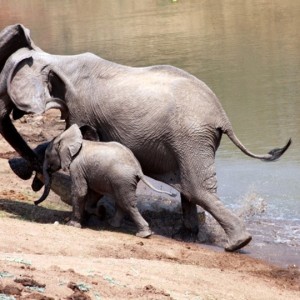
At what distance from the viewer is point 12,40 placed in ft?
33.8

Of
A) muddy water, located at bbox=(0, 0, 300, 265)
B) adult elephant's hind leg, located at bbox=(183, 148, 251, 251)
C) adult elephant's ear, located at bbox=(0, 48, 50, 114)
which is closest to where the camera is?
adult elephant's hind leg, located at bbox=(183, 148, 251, 251)

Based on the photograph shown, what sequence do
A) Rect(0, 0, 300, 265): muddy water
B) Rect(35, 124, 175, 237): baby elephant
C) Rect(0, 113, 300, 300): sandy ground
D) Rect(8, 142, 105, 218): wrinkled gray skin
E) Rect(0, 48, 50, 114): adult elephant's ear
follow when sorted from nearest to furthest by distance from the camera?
1. Rect(0, 113, 300, 300): sandy ground
2. Rect(35, 124, 175, 237): baby elephant
3. Rect(0, 48, 50, 114): adult elephant's ear
4. Rect(8, 142, 105, 218): wrinkled gray skin
5. Rect(0, 0, 300, 265): muddy water

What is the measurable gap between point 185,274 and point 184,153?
212 centimetres

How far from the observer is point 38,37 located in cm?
3148

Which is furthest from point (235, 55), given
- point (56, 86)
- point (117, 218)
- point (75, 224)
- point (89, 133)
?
point (75, 224)

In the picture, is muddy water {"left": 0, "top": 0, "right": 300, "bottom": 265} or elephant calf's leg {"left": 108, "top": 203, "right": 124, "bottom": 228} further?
muddy water {"left": 0, "top": 0, "right": 300, "bottom": 265}

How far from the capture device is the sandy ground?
648 centimetres

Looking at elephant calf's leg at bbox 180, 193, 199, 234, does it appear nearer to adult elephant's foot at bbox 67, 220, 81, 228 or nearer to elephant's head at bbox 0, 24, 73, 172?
adult elephant's foot at bbox 67, 220, 81, 228

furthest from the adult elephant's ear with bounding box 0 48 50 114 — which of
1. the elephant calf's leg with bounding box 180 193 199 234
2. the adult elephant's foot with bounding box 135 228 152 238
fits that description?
the elephant calf's leg with bounding box 180 193 199 234

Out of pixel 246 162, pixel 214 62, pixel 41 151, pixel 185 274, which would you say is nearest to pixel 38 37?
pixel 214 62

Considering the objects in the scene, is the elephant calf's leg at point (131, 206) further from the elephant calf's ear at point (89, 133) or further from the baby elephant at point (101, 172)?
the elephant calf's ear at point (89, 133)

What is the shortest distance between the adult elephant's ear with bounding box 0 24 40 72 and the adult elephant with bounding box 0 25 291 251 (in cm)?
→ 1

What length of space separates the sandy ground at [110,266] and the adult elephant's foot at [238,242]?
3.7 inches

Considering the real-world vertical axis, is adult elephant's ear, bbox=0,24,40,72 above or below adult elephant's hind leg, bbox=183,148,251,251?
above
